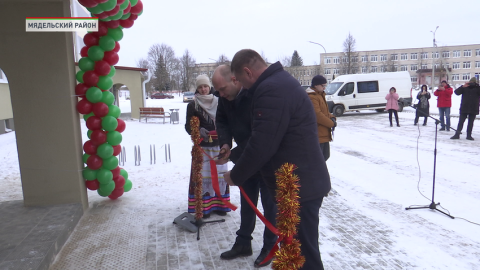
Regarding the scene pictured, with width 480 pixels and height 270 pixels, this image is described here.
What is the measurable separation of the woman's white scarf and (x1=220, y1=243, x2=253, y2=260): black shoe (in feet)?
5.55

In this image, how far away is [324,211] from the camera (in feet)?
15.8

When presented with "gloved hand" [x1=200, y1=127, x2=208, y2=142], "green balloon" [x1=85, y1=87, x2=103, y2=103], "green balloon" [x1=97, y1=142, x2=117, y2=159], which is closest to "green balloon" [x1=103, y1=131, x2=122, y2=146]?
"green balloon" [x1=97, y1=142, x2=117, y2=159]

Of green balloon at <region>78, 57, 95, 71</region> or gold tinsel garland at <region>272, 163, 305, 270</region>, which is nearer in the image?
gold tinsel garland at <region>272, 163, 305, 270</region>

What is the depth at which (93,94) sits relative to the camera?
467 centimetres

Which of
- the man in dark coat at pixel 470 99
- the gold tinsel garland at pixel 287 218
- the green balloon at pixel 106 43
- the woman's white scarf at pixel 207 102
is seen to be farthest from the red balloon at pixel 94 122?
the man in dark coat at pixel 470 99

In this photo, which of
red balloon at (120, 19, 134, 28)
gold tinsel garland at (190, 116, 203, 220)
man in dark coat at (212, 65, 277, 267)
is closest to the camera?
man in dark coat at (212, 65, 277, 267)

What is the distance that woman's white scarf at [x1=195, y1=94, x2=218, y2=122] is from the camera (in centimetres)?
442

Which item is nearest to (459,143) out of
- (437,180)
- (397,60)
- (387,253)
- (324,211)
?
(437,180)

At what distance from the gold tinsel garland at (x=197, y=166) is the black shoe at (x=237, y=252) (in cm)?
79

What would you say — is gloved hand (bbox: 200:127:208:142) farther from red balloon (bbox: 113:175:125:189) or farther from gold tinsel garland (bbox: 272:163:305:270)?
gold tinsel garland (bbox: 272:163:305:270)

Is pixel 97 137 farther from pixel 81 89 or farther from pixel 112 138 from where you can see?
pixel 81 89

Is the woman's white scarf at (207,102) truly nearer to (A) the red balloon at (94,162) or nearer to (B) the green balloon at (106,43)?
(B) the green balloon at (106,43)

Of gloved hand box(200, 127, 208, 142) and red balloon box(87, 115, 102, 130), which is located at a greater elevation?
red balloon box(87, 115, 102, 130)

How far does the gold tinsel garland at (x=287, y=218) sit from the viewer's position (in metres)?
2.20
